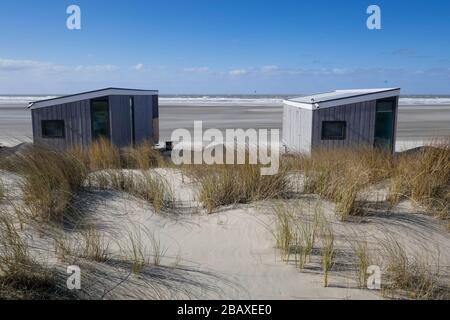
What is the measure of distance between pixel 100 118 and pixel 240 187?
7.39 meters

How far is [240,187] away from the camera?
6.01 metres

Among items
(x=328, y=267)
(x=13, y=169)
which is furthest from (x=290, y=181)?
(x=13, y=169)

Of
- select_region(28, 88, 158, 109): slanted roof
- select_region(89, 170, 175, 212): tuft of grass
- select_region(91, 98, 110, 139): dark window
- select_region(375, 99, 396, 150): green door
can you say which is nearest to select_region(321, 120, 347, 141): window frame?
select_region(375, 99, 396, 150): green door

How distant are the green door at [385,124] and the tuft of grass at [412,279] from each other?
725 cm

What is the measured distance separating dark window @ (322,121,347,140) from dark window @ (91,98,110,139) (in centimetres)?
642

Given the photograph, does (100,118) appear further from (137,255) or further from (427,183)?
(427,183)

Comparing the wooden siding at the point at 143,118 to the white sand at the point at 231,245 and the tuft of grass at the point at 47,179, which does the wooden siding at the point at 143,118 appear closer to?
the tuft of grass at the point at 47,179

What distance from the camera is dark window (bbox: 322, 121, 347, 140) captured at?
10758 millimetres

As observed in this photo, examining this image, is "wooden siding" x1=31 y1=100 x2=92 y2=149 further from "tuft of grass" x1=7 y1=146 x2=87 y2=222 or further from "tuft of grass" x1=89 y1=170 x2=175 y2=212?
"tuft of grass" x1=89 y1=170 x2=175 y2=212

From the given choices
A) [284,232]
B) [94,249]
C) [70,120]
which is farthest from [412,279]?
[70,120]

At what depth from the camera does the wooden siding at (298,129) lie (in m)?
10.9

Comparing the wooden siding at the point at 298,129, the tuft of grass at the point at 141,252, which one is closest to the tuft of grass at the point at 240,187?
the tuft of grass at the point at 141,252

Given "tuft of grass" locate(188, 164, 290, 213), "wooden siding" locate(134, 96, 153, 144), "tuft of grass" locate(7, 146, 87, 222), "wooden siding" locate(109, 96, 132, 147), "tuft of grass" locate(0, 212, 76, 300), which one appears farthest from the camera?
"wooden siding" locate(134, 96, 153, 144)

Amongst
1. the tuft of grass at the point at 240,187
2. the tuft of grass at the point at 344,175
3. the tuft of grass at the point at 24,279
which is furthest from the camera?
the tuft of grass at the point at 240,187
